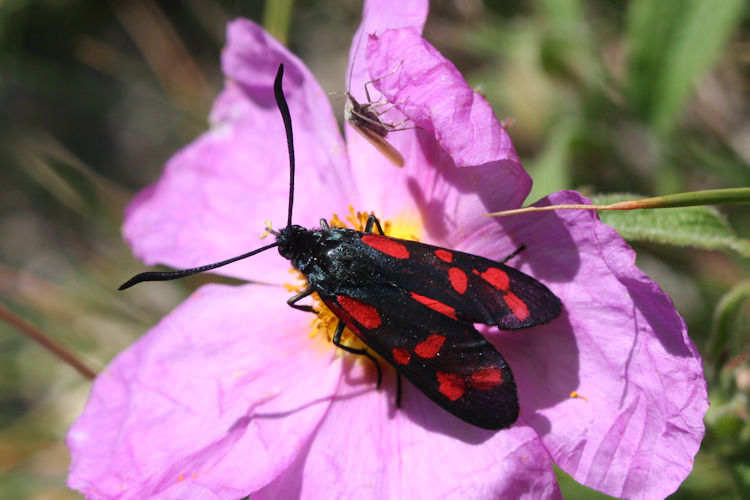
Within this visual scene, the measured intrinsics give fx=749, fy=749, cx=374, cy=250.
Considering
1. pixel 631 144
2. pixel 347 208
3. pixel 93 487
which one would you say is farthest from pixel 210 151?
pixel 631 144

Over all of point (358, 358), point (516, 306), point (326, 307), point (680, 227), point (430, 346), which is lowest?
point (358, 358)

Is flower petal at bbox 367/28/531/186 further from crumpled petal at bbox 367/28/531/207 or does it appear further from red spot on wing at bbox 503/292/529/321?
red spot on wing at bbox 503/292/529/321

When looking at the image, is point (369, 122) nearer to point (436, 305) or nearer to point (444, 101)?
point (444, 101)

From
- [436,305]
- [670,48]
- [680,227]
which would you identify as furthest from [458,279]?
[670,48]

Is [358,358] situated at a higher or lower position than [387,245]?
lower

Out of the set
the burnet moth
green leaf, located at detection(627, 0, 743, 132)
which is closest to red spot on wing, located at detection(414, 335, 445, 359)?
the burnet moth

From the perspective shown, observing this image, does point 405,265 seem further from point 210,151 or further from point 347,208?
point 210,151
